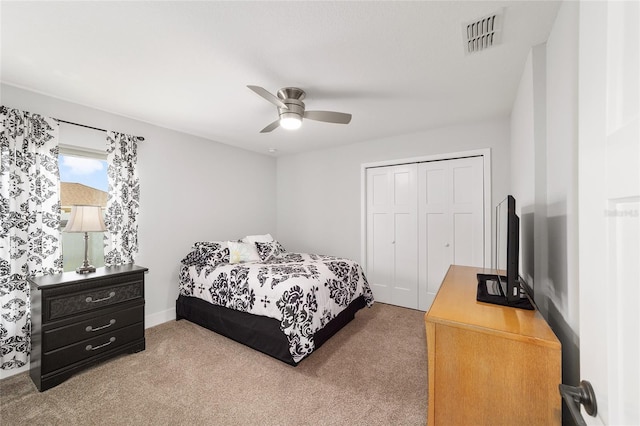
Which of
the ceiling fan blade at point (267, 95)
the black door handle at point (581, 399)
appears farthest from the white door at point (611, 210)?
the ceiling fan blade at point (267, 95)

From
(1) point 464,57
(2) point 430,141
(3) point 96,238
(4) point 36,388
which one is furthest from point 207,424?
(2) point 430,141

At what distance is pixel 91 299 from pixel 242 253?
152 centimetres

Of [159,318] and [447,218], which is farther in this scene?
[447,218]

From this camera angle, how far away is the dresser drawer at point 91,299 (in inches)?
83.3

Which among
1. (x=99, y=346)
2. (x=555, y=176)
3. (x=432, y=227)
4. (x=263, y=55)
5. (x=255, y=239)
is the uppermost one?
(x=263, y=55)

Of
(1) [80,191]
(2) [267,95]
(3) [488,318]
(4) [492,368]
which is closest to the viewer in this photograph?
(4) [492,368]

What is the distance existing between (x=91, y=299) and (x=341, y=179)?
338 centimetres

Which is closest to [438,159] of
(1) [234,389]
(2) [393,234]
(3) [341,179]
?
(2) [393,234]

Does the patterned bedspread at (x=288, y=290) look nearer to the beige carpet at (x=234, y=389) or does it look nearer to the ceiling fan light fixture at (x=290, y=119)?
the beige carpet at (x=234, y=389)

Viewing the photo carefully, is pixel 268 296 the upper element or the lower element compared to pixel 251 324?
upper

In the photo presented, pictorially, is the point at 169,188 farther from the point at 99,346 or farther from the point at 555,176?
the point at 555,176

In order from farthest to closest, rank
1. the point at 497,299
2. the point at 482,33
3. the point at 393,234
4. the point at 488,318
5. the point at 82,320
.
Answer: the point at 393,234 → the point at 82,320 → the point at 482,33 → the point at 497,299 → the point at 488,318

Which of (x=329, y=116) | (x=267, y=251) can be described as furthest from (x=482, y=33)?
(x=267, y=251)

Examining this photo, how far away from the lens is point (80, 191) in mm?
2760
